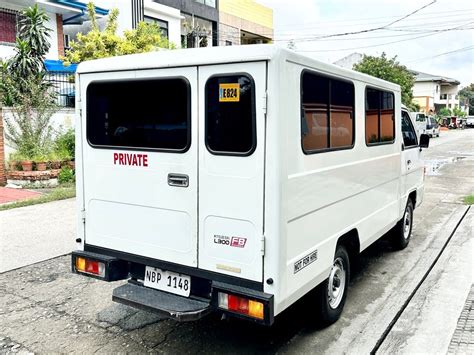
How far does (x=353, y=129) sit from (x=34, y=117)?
989 centimetres

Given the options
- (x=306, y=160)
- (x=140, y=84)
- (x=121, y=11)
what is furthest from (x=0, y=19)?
(x=306, y=160)

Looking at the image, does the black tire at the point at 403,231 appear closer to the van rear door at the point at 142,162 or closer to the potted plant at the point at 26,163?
the van rear door at the point at 142,162

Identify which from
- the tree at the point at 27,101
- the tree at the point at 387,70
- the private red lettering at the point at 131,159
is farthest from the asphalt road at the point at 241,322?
the tree at the point at 387,70

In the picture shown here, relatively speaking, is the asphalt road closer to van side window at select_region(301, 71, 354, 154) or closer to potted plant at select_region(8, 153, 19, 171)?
van side window at select_region(301, 71, 354, 154)

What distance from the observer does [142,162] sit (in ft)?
12.0

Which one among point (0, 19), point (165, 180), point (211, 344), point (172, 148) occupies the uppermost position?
point (0, 19)

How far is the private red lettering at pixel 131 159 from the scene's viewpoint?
12.0 ft

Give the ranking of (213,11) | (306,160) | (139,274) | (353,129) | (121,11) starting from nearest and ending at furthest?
(306,160) < (139,274) < (353,129) < (121,11) < (213,11)

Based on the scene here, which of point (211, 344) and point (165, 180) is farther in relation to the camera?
point (211, 344)

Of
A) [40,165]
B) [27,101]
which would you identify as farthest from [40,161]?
[27,101]

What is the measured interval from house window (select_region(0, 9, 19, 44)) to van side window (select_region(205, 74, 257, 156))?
15997 mm

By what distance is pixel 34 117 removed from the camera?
11.9m

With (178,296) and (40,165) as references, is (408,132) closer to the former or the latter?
(178,296)

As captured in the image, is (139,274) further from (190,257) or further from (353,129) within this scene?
(353,129)
